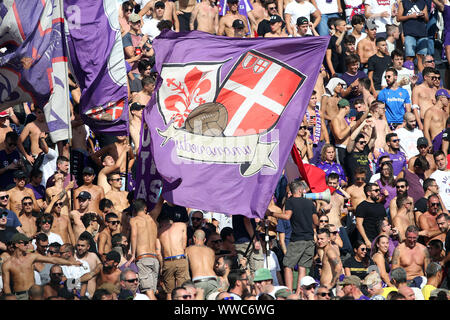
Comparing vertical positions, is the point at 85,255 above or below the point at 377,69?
below

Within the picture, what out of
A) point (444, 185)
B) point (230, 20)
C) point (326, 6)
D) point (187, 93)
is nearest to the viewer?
point (187, 93)

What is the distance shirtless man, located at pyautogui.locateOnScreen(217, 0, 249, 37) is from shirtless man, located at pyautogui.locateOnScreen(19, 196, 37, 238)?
6240 millimetres

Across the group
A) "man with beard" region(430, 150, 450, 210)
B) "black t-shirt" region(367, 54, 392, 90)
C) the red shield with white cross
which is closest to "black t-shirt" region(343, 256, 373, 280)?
the red shield with white cross

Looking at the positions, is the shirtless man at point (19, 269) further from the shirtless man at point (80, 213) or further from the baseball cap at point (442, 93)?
the baseball cap at point (442, 93)

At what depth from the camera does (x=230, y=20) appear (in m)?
22.3

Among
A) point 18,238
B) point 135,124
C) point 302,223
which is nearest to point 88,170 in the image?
point 135,124

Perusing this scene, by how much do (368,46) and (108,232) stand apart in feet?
26.3

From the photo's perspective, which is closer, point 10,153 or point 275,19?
point 10,153

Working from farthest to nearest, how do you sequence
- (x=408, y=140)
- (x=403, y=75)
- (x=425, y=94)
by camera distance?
(x=403, y=75) → (x=425, y=94) → (x=408, y=140)

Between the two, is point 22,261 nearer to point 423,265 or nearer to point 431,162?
point 423,265

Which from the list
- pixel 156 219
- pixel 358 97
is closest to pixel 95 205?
pixel 156 219

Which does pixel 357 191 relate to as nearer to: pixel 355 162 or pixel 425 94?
pixel 355 162

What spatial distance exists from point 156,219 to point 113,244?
81 cm

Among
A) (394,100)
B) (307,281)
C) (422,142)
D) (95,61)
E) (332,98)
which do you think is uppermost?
(95,61)
